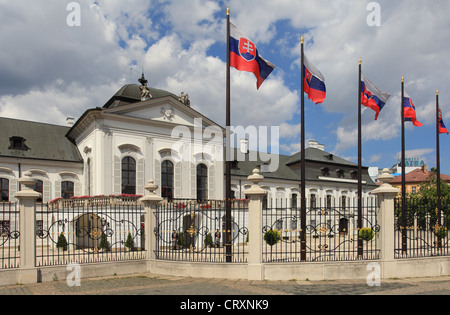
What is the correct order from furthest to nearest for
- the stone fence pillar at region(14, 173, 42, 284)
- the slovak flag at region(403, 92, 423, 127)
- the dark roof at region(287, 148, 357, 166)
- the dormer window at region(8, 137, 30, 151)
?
1. the dark roof at region(287, 148, 357, 166)
2. the dormer window at region(8, 137, 30, 151)
3. the slovak flag at region(403, 92, 423, 127)
4. the stone fence pillar at region(14, 173, 42, 284)

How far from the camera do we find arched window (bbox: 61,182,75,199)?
102ft

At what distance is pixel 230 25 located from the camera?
12.9 meters

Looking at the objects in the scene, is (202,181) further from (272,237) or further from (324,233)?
(324,233)

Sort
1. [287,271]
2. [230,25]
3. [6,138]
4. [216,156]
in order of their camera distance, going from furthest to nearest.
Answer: [216,156] < [6,138] < [230,25] < [287,271]

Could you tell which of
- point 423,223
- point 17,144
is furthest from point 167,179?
point 423,223

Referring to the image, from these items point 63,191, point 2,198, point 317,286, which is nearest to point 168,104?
point 63,191

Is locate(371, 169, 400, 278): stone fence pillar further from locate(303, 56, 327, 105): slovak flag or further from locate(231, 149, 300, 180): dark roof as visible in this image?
locate(231, 149, 300, 180): dark roof

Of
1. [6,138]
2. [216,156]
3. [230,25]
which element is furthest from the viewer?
[216,156]

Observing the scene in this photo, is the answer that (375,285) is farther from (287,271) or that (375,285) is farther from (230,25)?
(230,25)

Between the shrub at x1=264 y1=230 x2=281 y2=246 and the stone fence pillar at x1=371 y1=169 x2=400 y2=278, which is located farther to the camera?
the shrub at x1=264 y1=230 x2=281 y2=246

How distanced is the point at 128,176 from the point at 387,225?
70.9ft

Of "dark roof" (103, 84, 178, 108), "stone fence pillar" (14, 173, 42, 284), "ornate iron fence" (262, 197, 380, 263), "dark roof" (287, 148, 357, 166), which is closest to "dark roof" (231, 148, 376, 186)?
"dark roof" (287, 148, 357, 166)

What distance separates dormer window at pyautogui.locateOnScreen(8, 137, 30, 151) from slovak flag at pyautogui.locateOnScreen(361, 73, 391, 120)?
25.4 metres

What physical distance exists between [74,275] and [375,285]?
27.1ft
